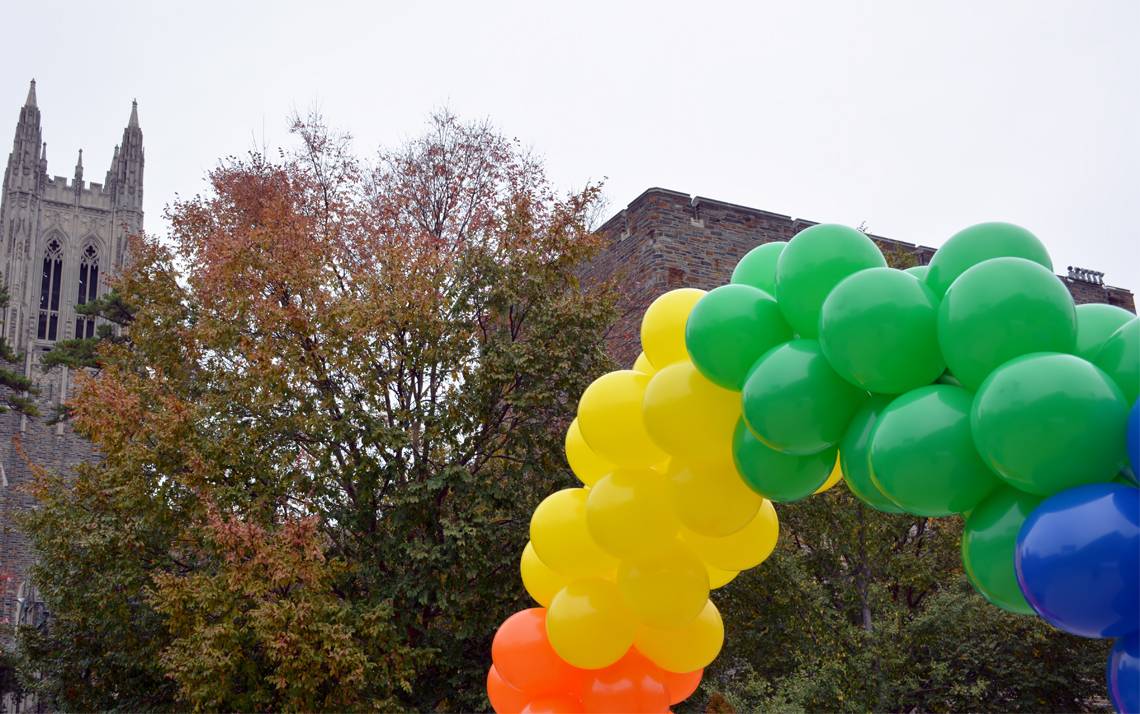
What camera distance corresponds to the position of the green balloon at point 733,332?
4.52 meters

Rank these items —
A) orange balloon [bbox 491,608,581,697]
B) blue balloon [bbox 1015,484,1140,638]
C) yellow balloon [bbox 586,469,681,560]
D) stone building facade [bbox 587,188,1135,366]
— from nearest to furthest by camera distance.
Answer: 1. blue balloon [bbox 1015,484,1140,638]
2. yellow balloon [bbox 586,469,681,560]
3. orange balloon [bbox 491,608,581,697]
4. stone building facade [bbox 587,188,1135,366]

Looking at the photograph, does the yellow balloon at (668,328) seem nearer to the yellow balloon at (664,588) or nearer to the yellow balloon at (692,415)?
the yellow balloon at (692,415)

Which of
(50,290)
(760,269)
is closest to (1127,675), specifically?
(760,269)

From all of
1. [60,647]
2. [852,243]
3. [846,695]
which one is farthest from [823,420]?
[60,647]

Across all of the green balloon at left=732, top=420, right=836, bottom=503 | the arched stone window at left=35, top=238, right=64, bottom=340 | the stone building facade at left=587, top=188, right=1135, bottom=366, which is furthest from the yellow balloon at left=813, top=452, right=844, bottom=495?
the arched stone window at left=35, top=238, right=64, bottom=340

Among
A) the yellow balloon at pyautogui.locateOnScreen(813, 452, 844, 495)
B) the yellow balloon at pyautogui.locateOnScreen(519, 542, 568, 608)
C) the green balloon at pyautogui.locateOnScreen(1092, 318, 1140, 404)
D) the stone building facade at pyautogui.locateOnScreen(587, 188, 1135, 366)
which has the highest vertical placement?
the stone building facade at pyautogui.locateOnScreen(587, 188, 1135, 366)

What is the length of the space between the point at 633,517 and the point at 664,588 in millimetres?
443

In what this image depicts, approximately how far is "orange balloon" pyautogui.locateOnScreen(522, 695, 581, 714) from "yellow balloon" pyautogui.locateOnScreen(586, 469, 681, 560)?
1.14 metres

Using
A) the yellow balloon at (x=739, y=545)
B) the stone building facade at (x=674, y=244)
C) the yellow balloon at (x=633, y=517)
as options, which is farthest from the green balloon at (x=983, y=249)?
the stone building facade at (x=674, y=244)

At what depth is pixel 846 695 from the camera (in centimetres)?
1029

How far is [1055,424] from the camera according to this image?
313cm

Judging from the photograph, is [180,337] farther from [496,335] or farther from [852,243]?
[852,243]

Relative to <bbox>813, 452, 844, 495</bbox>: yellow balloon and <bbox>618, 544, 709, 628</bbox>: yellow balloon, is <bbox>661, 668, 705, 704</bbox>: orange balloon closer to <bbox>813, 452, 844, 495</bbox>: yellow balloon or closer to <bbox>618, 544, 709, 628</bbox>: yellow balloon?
<bbox>618, 544, 709, 628</bbox>: yellow balloon

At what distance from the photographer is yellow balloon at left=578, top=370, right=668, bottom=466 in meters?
5.29
